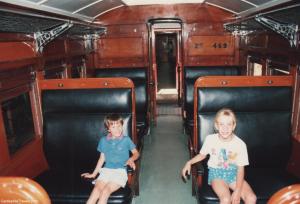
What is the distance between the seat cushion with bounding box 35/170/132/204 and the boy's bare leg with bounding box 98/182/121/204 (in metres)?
0.04

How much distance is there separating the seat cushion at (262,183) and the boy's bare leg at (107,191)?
2.47 ft

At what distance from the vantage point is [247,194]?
230cm

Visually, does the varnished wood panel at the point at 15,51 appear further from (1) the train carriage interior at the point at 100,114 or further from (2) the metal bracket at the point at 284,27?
(2) the metal bracket at the point at 284,27

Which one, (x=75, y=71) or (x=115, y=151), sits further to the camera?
(x=75, y=71)

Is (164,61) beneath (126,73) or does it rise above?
beneath

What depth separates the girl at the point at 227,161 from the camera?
2.33 m

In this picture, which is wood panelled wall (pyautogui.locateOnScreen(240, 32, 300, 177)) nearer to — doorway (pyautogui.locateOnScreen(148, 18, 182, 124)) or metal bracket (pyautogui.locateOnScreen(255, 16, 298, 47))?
metal bracket (pyautogui.locateOnScreen(255, 16, 298, 47))

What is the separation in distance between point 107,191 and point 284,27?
8.95ft

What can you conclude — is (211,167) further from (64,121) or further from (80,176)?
(64,121)

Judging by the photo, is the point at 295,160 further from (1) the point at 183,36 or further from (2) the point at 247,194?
(1) the point at 183,36

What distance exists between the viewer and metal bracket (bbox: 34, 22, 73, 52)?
3.29 metres

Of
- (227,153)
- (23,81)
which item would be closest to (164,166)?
(227,153)

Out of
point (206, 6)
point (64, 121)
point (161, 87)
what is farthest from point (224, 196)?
point (161, 87)

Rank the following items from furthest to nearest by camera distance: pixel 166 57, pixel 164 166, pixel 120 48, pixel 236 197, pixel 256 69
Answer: pixel 166 57 → pixel 120 48 → pixel 256 69 → pixel 164 166 → pixel 236 197
